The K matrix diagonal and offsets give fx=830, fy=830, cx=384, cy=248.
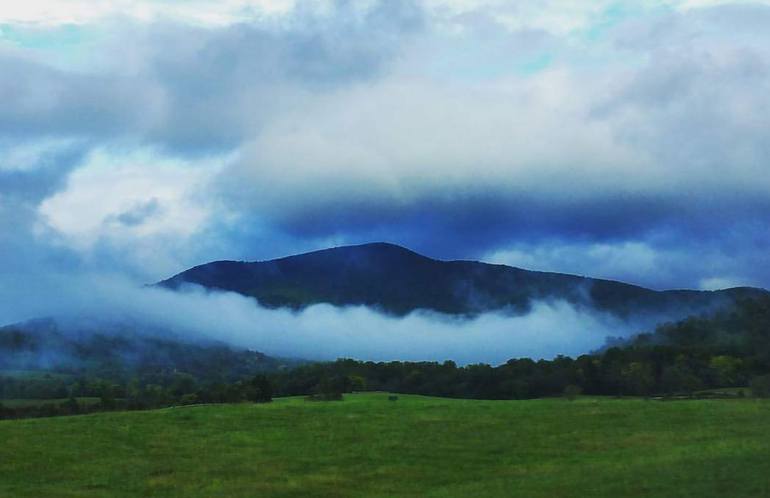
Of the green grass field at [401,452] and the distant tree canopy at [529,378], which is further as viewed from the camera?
the distant tree canopy at [529,378]

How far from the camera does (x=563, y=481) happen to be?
22.1m

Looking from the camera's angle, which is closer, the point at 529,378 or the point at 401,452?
the point at 401,452

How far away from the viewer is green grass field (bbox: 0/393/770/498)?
2228 centimetres

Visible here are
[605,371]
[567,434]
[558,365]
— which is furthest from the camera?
[558,365]

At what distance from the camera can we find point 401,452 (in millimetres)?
27516

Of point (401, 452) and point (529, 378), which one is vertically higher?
point (529, 378)

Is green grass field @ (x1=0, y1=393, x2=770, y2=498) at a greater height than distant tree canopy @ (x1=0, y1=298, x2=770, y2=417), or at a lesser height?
lesser

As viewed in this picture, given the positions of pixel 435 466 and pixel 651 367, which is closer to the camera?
pixel 435 466

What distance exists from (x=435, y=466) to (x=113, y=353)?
182387 millimetres

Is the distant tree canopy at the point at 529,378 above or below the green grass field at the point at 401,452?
above

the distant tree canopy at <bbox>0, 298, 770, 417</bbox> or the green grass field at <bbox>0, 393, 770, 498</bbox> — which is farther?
the distant tree canopy at <bbox>0, 298, 770, 417</bbox>

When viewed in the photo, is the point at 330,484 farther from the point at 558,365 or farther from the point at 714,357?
the point at 714,357

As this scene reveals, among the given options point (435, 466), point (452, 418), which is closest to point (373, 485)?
point (435, 466)

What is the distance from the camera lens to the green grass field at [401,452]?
73.1 feet
